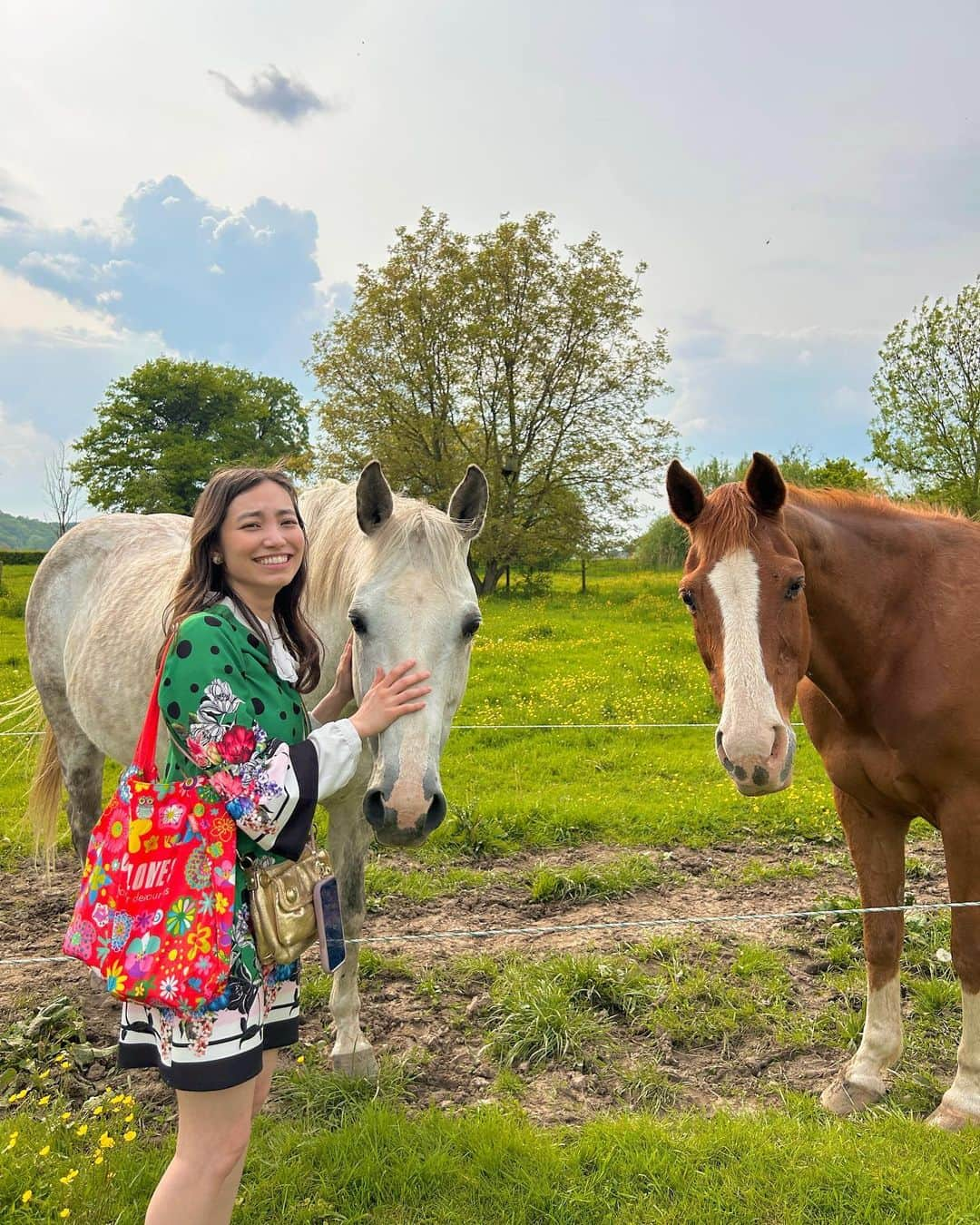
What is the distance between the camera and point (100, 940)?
1685 mm

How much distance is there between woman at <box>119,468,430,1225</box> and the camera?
1687mm

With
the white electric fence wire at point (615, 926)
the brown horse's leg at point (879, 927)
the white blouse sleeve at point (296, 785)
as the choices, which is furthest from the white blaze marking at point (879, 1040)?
the white blouse sleeve at point (296, 785)

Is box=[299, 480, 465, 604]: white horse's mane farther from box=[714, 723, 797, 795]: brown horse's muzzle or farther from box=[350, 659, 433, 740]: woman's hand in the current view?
box=[714, 723, 797, 795]: brown horse's muzzle

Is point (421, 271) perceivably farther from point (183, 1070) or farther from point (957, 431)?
point (183, 1070)

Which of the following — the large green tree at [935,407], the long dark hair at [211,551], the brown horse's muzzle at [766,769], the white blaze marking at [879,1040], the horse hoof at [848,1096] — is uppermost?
the large green tree at [935,407]

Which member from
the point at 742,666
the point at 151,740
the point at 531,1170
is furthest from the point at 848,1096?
the point at 151,740

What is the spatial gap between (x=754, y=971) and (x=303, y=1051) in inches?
93.4

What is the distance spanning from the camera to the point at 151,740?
178 cm

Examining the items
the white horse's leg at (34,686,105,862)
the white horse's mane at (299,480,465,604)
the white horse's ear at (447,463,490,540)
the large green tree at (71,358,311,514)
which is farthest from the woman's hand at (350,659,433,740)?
the large green tree at (71,358,311,514)

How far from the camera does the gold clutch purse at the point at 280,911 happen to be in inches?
69.9

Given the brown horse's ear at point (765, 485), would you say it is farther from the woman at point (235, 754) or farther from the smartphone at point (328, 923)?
the smartphone at point (328, 923)

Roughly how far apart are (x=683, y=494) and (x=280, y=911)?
81.3 inches

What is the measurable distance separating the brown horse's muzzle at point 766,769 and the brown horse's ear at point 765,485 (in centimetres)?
86

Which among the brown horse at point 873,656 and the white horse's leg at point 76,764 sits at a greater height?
the brown horse at point 873,656
